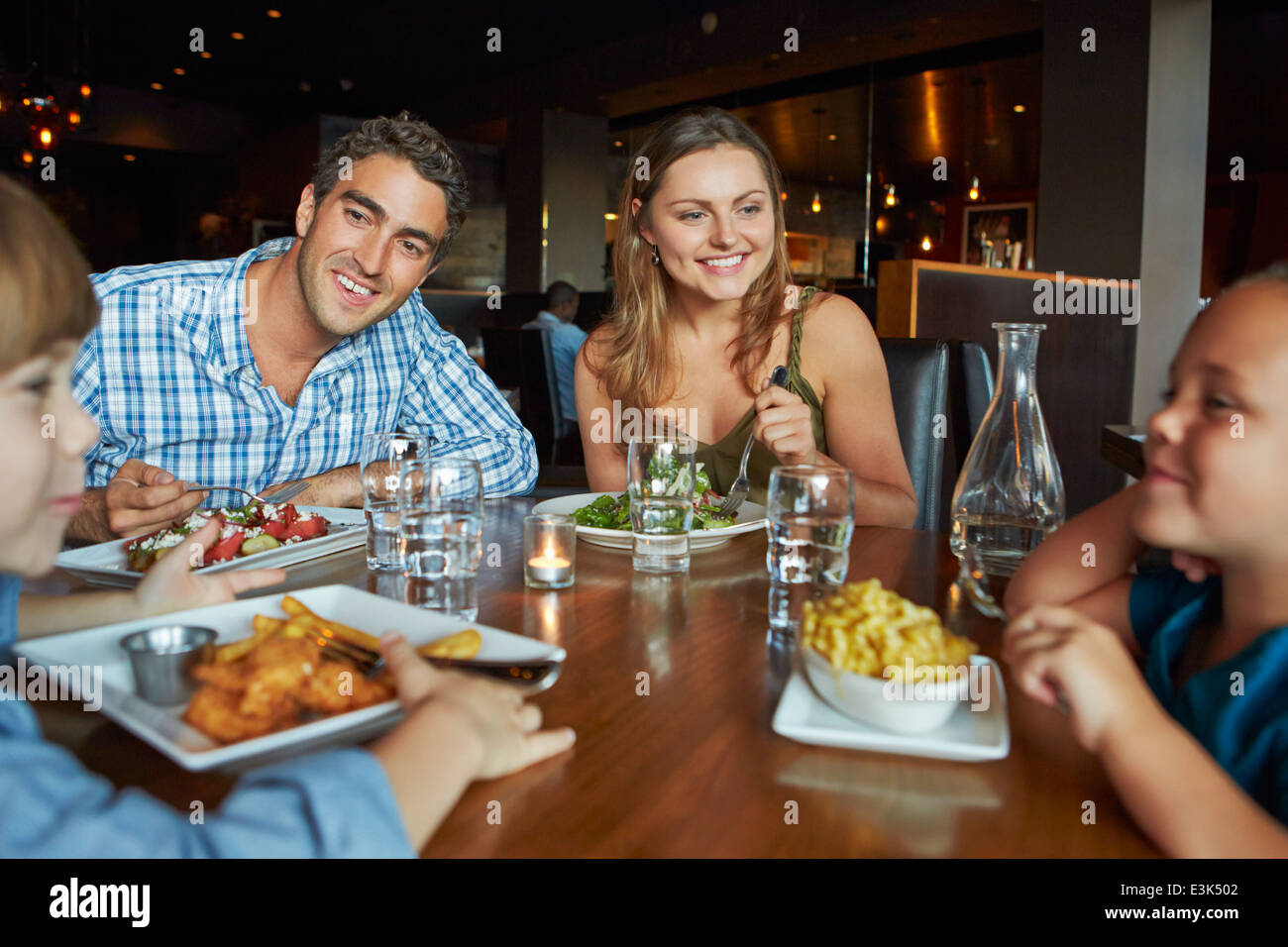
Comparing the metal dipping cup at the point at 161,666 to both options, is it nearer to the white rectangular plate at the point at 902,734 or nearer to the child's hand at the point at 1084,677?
the white rectangular plate at the point at 902,734

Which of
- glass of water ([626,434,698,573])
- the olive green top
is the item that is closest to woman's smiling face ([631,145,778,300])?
the olive green top

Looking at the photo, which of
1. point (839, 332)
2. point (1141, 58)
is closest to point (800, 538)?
point (839, 332)

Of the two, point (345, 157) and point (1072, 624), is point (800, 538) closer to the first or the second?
point (1072, 624)

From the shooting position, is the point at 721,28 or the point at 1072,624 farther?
the point at 721,28

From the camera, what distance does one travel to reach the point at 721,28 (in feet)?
27.7

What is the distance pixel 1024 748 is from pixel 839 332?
1.48 meters

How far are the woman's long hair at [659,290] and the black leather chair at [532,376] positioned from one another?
95.9 inches

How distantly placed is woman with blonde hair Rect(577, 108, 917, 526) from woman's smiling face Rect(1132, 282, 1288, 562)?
1.14 m

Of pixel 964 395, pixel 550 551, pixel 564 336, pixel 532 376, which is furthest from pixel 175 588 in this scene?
pixel 564 336

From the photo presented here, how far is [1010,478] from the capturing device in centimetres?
124

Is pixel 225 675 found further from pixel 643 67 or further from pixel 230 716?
pixel 643 67

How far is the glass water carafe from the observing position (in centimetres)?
123

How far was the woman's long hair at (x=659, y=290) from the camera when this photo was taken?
2.12m
